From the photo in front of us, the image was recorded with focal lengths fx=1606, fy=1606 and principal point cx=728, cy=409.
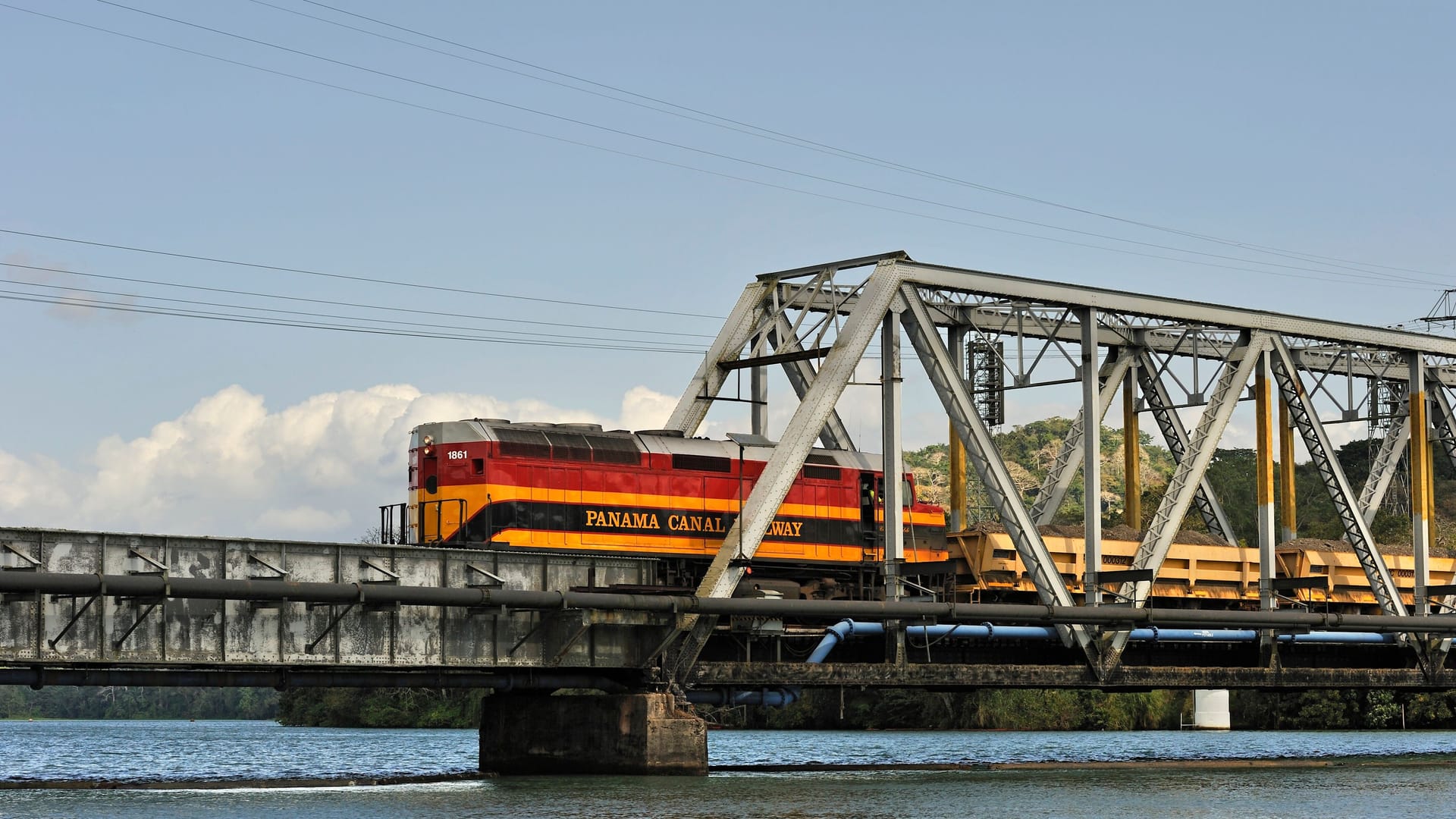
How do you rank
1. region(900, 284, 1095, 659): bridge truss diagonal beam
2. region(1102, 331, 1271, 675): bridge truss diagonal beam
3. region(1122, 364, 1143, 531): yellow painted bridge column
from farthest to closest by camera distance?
region(1122, 364, 1143, 531): yellow painted bridge column < region(1102, 331, 1271, 675): bridge truss diagonal beam < region(900, 284, 1095, 659): bridge truss diagonal beam

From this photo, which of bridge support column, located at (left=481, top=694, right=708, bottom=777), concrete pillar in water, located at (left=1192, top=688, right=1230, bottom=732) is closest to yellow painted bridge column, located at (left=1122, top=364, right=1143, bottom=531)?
bridge support column, located at (left=481, top=694, right=708, bottom=777)

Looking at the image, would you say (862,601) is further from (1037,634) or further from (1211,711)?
(1211,711)

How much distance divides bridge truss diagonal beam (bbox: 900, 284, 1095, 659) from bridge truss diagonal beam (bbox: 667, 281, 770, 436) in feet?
16.9

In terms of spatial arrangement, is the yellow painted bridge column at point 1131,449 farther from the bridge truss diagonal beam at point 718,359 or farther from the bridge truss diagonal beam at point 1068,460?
the bridge truss diagonal beam at point 718,359

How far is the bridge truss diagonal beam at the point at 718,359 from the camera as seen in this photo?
49.2 m

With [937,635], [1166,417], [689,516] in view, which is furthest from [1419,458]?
[689,516]

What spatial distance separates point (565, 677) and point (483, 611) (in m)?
3.11

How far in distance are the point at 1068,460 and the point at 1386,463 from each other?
15782 mm

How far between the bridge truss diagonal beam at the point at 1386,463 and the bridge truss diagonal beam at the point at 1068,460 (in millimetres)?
11655

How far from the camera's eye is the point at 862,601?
43.0 metres

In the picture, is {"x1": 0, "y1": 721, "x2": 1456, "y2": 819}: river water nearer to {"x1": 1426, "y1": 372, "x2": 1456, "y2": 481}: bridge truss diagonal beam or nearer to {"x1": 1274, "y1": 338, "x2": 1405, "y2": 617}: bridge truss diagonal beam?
{"x1": 1274, "y1": 338, "x2": 1405, "y2": 617}: bridge truss diagonal beam

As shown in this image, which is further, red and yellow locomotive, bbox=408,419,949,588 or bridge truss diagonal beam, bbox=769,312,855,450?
bridge truss diagonal beam, bbox=769,312,855,450

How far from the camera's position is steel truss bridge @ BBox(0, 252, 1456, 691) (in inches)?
1377

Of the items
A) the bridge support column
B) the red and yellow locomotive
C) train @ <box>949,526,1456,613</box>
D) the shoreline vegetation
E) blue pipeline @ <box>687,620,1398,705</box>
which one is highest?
the red and yellow locomotive
